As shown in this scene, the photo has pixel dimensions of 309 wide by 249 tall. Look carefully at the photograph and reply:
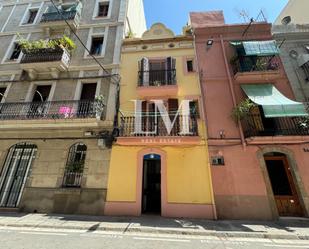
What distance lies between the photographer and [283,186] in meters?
8.62

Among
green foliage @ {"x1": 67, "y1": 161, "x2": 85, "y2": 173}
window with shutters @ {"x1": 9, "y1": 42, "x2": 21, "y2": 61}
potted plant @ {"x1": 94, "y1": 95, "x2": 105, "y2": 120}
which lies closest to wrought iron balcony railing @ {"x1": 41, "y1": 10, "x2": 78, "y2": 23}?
window with shutters @ {"x1": 9, "y1": 42, "x2": 21, "y2": 61}

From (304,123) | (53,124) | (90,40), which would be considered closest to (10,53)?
(90,40)

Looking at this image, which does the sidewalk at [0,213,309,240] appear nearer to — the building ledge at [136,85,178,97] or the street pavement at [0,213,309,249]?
the street pavement at [0,213,309,249]

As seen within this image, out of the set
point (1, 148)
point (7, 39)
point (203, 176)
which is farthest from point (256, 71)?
point (7, 39)

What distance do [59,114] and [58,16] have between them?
7.38m

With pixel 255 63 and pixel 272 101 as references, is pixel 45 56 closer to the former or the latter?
pixel 255 63

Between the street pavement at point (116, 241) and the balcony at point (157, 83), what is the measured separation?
6.78 metres

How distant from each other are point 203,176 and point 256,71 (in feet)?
20.1

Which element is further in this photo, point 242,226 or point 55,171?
point 55,171

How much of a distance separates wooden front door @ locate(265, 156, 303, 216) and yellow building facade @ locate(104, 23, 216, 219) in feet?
9.78

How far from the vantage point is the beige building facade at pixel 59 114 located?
885cm

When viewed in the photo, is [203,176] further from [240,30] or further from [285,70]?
[240,30]

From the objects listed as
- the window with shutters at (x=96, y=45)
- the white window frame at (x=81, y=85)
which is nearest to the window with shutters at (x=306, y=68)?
the white window frame at (x=81, y=85)

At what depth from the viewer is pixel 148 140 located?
28.9 feet
